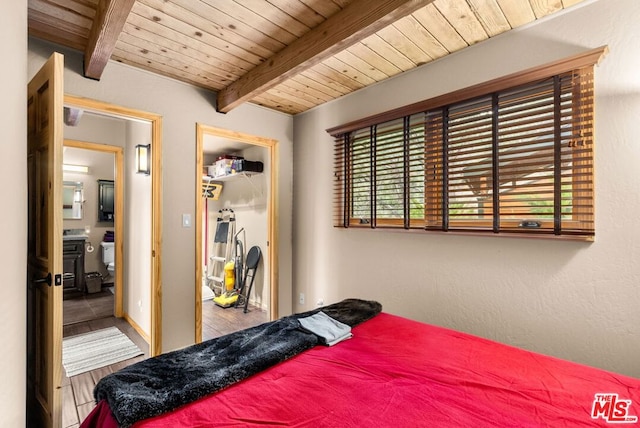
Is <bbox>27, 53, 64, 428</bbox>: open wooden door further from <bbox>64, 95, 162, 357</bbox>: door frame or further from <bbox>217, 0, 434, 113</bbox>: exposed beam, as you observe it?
<bbox>217, 0, 434, 113</bbox>: exposed beam

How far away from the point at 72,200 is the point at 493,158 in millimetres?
5985

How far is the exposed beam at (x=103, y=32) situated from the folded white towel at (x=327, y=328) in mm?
1902

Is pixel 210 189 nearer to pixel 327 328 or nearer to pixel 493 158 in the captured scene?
pixel 327 328

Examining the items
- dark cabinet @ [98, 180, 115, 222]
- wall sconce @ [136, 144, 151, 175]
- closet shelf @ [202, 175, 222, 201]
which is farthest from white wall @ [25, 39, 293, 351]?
dark cabinet @ [98, 180, 115, 222]

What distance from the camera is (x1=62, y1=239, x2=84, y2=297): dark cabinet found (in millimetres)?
4648

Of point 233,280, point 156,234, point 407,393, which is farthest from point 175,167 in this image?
point 407,393

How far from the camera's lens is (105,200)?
536 centimetres

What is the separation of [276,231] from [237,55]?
1.83 m

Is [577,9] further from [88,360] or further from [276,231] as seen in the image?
[88,360]

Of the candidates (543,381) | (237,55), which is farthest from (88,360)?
(543,381)

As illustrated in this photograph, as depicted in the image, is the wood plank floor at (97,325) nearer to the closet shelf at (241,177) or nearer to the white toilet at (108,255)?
the white toilet at (108,255)

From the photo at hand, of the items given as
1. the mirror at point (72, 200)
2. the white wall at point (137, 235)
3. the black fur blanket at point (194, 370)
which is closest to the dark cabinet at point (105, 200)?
the mirror at point (72, 200)

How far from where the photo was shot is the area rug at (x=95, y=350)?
8.78 feet

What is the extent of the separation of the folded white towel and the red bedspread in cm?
8
